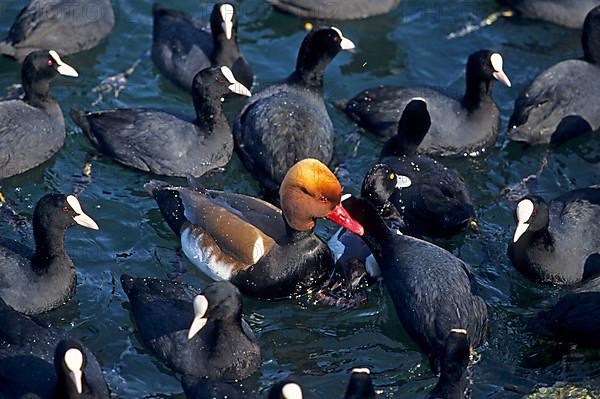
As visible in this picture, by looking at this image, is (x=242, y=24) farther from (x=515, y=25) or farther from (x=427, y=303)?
(x=427, y=303)

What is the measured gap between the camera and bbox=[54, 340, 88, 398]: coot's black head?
Answer: 8.52m

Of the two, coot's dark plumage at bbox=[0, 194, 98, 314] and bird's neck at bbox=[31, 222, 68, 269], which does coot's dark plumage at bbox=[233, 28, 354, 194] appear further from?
bird's neck at bbox=[31, 222, 68, 269]

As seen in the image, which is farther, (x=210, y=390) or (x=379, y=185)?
(x=379, y=185)

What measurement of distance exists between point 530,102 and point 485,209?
1.55 m

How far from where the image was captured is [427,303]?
988 centimetres

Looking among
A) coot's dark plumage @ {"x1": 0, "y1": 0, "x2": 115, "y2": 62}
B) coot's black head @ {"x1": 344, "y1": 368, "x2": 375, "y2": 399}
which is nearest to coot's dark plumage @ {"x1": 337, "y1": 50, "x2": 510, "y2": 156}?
coot's dark plumage @ {"x1": 0, "y1": 0, "x2": 115, "y2": 62}

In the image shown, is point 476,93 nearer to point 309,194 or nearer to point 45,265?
point 309,194

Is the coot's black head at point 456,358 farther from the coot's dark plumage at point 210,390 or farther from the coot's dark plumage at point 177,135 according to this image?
the coot's dark plumage at point 177,135

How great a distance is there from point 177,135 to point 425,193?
2.65 meters

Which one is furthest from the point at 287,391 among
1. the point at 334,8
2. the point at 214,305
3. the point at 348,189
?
the point at 334,8

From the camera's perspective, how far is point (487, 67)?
12.4 meters

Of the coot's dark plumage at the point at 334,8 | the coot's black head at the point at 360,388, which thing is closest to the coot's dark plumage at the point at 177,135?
the coot's dark plumage at the point at 334,8

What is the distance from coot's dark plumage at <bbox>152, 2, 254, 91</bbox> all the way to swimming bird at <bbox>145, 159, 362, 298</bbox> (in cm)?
277

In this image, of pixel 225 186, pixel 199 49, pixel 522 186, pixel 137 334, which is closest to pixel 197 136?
pixel 225 186
